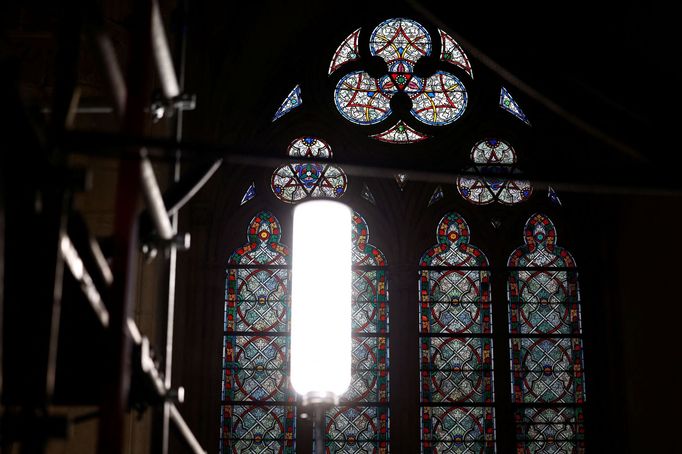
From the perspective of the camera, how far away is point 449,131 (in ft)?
26.0

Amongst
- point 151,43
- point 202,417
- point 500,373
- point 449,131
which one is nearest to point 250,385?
point 202,417

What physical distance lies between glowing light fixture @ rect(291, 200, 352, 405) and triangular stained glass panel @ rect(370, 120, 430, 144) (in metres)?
5.17

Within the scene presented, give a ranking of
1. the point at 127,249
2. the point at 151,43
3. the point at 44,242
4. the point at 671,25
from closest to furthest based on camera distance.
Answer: the point at 44,242
the point at 127,249
the point at 151,43
the point at 671,25

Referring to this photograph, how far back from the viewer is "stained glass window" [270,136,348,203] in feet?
25.4

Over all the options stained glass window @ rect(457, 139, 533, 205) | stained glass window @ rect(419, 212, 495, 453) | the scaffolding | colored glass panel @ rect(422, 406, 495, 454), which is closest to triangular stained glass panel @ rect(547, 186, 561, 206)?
stained glass window @ rect(457, 139, 533, 205)

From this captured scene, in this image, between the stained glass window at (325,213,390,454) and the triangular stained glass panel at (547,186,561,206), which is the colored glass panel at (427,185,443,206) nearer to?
the stained glass window at (325,213,390,454)

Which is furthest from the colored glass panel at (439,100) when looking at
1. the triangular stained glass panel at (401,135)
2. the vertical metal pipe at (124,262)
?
the vertical metal pipe at (124,262)

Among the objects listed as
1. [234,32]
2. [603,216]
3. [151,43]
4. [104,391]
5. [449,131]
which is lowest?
[104,391]

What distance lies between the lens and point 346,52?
26.7 ft

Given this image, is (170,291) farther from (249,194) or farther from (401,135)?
(401,135)

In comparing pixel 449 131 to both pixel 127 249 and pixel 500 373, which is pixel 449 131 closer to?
pixel 500 373

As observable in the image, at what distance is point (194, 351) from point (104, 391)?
4.59 metres

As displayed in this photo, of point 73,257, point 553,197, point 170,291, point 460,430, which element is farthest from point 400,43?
point 73,257

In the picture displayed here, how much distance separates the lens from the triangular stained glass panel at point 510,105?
26.5ft
